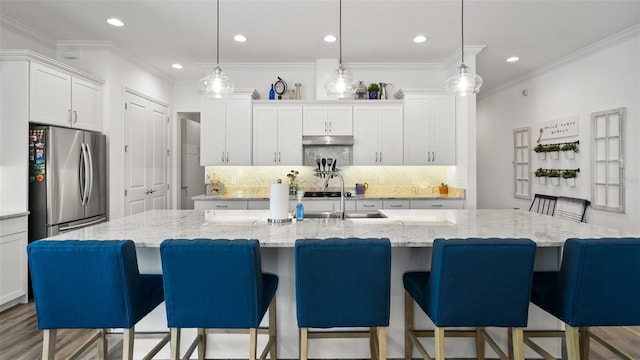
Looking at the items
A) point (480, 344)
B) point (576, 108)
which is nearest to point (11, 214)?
point (480, 344)

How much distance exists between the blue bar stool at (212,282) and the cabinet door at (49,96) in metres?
2.88

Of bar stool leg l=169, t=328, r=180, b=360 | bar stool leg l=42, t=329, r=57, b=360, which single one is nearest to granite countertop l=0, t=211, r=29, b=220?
bar stool leg l=42, t=329, r=57, b=360

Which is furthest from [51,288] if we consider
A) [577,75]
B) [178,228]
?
[577,75]

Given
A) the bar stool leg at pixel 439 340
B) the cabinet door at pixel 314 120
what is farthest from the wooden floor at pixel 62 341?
the cabinet door at pixel 314 120

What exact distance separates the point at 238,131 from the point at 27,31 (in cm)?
256

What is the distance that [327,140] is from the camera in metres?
4.75

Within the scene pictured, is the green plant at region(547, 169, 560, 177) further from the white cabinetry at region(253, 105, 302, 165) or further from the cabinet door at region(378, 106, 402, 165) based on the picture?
the white cabinetry at region(253, 105, 302, 165)

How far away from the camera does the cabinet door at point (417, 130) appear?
15.6 ft

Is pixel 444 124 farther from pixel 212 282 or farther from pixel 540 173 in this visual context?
pixel 212 282

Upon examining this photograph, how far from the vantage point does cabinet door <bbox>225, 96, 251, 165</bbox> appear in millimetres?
4793

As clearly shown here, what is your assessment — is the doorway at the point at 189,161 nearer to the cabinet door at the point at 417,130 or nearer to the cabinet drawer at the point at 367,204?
the cabinet drawer at the point at 367,204

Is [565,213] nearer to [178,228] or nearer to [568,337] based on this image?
[568,337]

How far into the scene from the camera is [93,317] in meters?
1.54

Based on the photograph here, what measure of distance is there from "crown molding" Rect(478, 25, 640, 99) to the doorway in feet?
18.5
